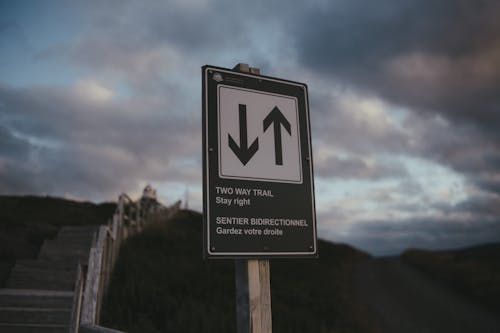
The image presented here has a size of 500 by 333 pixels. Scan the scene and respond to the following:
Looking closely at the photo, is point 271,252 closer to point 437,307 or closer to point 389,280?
point 437,307

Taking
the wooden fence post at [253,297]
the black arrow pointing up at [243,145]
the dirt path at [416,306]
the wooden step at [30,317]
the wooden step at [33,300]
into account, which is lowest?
the dirt path at [416,306]

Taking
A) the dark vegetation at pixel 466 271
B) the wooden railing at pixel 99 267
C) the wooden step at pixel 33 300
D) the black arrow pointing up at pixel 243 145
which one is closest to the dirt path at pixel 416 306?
the dark vegetation at pixel 466 271

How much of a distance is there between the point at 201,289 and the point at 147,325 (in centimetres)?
343

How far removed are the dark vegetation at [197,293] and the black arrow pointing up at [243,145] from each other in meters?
7.68

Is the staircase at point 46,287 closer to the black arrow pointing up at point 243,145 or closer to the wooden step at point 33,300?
the wooden step at point 33,300

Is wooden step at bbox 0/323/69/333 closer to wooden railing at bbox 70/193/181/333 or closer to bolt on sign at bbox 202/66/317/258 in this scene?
wooden railing at bbox 70/193/181/333

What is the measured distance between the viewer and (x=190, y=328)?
31.7 ft

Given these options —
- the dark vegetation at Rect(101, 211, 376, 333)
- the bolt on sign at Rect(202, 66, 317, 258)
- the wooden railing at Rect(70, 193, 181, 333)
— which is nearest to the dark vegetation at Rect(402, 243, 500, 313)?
the dark vegetation at Rect(101, 211, 376, 333)

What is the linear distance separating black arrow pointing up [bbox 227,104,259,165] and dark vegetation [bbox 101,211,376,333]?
768 cm

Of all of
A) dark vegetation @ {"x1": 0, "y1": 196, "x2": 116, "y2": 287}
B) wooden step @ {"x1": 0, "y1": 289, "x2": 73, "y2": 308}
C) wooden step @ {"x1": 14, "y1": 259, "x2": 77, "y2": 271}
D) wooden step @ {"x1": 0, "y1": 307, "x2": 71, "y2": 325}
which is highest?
dark vegetation @ {"x1": 0, "y1": 196, "x2": 116, "y2": 287}

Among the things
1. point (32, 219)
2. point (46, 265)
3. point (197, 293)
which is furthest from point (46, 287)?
point (32, 219)

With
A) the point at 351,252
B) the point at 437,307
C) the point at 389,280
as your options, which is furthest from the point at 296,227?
the point at 351,252

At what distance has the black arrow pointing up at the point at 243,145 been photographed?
8.67 ft

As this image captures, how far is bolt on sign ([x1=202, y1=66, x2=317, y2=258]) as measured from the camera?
8.30 feet
